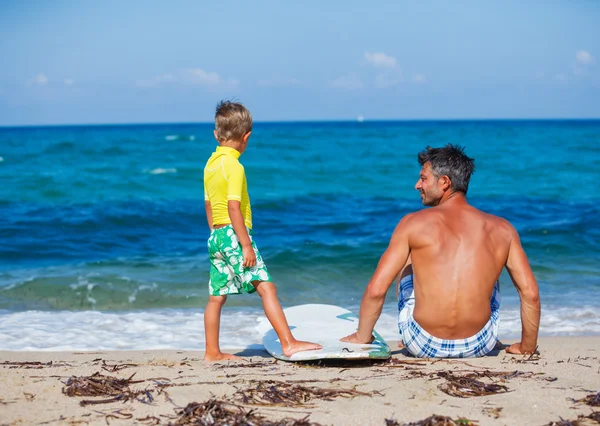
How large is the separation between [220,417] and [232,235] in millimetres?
1438

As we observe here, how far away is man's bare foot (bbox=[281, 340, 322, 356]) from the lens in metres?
4.03

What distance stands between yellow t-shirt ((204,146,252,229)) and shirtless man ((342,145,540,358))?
920 millimetres

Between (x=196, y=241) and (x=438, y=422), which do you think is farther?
(x=196, y=241)

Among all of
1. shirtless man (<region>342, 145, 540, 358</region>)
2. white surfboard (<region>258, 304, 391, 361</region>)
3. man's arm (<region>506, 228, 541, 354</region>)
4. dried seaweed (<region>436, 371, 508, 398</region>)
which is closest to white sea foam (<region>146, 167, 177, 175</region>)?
white surfboard (<region>258, 304, 391, 361</region>)

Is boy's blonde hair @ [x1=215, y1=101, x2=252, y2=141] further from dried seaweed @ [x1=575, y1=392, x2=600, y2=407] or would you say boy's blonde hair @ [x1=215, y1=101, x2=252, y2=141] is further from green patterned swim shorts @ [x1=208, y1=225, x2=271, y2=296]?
dried seaweed @ [x1=575, y1=392, x2=600, y2=407]

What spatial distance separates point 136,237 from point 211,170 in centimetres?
678

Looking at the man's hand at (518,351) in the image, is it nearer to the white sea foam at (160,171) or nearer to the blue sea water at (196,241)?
the blue sea water at (196,241)

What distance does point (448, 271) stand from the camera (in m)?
3.66

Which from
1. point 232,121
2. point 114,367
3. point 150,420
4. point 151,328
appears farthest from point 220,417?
point 151,328

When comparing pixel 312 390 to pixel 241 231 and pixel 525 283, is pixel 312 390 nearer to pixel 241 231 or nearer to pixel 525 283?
pixel 241 231

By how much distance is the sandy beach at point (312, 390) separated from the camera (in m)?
2.88

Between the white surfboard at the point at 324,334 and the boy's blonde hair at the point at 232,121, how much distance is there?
1.38 m

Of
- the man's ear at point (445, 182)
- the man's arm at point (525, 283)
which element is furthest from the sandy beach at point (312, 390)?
the man's ear at point (445, 182)

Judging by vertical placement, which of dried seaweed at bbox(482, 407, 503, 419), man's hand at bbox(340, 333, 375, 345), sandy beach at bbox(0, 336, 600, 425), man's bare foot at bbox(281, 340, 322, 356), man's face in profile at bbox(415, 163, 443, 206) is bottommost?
dried seaweed at bbox(482, 407, 503, 419)
